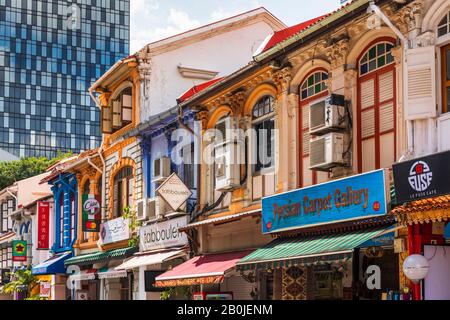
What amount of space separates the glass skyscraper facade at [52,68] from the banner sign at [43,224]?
89.2 metres

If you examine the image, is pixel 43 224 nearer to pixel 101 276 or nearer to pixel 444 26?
pixel 101 276

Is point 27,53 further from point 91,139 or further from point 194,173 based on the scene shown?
point 194,173

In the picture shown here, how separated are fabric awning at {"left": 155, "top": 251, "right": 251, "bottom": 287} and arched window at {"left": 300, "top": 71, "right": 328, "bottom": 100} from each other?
14.0 feet

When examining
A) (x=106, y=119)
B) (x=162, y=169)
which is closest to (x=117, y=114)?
(x=106, y=119)

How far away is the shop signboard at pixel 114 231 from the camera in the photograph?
28188 millimetres

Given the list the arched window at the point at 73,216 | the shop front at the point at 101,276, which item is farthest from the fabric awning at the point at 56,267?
the arched window at the point at 73,216

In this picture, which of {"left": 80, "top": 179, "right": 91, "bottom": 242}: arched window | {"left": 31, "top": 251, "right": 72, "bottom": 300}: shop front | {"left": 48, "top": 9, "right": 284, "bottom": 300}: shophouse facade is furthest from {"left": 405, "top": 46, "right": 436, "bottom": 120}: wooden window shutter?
{"left": 31, "top": 251, "right": 72, "bottom": 300}: shop front

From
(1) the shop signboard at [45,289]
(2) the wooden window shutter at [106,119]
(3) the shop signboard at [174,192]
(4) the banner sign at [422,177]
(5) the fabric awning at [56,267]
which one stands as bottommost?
(1) the shop signboard at [45,289]

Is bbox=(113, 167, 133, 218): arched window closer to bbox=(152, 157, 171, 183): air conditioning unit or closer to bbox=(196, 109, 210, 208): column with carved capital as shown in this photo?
bbox=(152, 157, 171, 183): air conditioning unit

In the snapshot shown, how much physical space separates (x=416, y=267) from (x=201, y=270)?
27.9 ft

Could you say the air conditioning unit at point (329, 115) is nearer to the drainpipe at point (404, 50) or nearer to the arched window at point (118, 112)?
the drainpipe at point (404, 50)

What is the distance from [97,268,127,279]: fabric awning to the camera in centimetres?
2716

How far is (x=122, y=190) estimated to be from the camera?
29.9m
